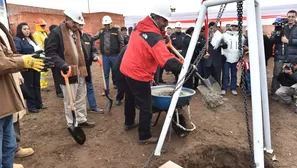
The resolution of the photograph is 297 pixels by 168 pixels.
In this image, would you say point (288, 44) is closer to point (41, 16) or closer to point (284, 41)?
point (284, 41)

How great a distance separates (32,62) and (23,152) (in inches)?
68.7

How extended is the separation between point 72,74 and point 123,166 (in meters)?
1.57

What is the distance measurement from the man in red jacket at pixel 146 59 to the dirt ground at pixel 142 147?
1.42 ft

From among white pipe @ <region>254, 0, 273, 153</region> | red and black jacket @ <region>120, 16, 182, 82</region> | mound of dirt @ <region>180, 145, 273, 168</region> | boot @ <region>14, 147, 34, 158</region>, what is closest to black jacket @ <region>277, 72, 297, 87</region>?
white pipe @ <region>254, 0, 273, 153</region>

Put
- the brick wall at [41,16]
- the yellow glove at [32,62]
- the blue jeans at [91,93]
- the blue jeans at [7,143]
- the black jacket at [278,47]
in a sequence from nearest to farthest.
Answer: the yellow glove at [32,62] < the blue jeans at [7,143] < the blue jeans at [91,93] < the black jacket at [278,47] < the brick wall at [41,16]

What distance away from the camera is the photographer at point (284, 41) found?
5.10 meters

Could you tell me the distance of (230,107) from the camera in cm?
530

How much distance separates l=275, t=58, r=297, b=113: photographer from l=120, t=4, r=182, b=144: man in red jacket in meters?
3.34

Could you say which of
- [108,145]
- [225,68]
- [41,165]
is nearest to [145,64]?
[108,145]

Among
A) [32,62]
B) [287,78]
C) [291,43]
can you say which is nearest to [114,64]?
[32,62]

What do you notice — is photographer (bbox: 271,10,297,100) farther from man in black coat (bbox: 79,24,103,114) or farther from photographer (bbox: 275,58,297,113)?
man in black coat (bbox: 79,24,103,114)

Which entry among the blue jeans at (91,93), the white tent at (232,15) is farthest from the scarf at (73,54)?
the white tent at (232,15)

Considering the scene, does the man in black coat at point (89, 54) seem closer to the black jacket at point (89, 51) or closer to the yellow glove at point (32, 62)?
the black jacket at point (89, 51)

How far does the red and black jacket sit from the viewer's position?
2785mm
